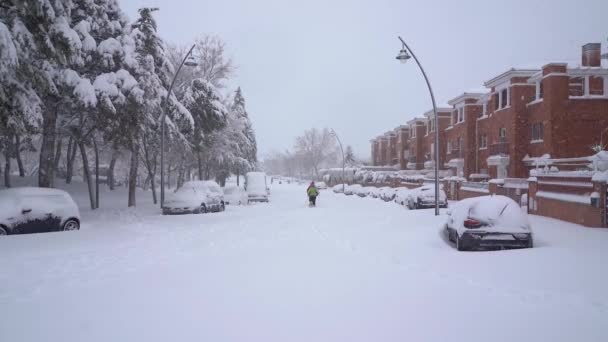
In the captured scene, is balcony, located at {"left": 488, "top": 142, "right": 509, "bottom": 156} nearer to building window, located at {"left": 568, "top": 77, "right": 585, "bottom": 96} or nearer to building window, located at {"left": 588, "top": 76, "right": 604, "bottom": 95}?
building window, located at {"left": 568, "top": 77, "right": 585, "bottom": 96}

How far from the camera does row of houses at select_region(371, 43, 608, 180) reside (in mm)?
26984

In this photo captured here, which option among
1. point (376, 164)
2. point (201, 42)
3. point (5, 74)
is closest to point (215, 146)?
point (201, 42)

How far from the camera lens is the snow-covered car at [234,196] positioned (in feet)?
100

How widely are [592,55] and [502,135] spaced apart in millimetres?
7850

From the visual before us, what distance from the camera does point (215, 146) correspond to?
116 ft

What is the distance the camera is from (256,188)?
3556 cm

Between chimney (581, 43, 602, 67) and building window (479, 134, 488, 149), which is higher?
chimney (581, 43, 602, 67)

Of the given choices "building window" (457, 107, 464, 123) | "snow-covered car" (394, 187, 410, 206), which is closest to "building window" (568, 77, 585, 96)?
"building window" (457, 107, 464, 123)

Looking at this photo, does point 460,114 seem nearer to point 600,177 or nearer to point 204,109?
point 204,109

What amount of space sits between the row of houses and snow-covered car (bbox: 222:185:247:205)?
63.5ft

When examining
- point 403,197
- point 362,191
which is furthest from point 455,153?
point 403,197

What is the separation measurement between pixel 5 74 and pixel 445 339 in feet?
40.2

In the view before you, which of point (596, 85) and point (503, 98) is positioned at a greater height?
point (596, 85)

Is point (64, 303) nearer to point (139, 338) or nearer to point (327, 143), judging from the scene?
point (139, 338)
